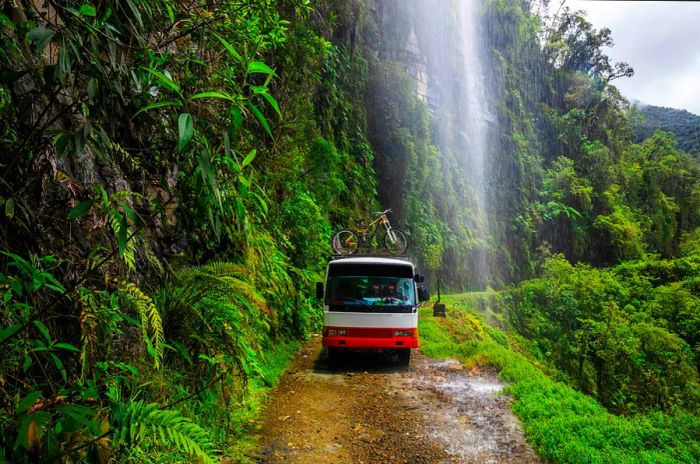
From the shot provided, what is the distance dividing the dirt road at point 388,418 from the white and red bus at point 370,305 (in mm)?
608

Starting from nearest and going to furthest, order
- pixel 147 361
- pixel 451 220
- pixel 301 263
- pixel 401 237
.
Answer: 1. pixel 147 361
2. pixel 301 263
3. pixel 401 237
4. pixel 451 220

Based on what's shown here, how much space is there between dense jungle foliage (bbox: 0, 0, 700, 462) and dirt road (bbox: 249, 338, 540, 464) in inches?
21.9

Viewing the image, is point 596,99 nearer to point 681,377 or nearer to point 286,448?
point 681,377

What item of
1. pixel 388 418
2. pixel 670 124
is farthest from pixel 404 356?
pixel 670 124

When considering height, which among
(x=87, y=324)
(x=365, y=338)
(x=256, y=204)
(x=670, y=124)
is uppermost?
(x=670, y=124)

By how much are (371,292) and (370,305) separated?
0.34m

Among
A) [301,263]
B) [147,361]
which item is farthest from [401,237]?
[147,361]

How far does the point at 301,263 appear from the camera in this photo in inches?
506

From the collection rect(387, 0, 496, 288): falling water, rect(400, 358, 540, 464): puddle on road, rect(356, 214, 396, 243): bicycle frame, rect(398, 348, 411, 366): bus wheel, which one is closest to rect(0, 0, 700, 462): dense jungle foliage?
rect(387, 0, 496, 288): falling water

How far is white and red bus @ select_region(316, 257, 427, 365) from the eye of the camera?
9234 mm

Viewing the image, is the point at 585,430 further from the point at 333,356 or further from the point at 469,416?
the point at 333,356

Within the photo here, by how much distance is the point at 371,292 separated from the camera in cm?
966

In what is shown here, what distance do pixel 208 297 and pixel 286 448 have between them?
1.93 m

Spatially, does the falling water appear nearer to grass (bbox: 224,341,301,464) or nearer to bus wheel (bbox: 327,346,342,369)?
bus wheel (bbox: 327,346,342,369)
